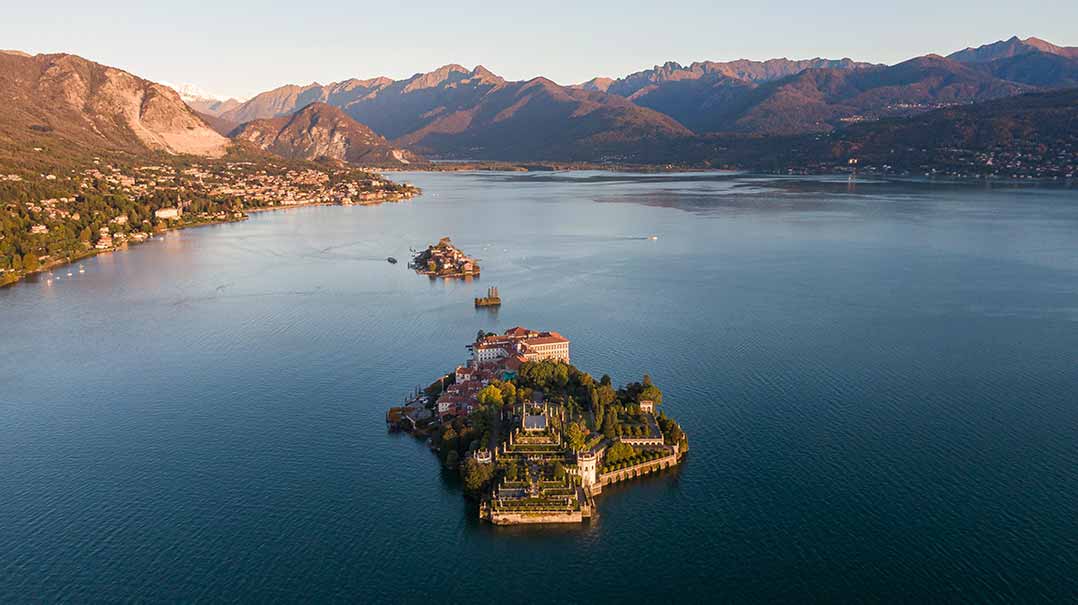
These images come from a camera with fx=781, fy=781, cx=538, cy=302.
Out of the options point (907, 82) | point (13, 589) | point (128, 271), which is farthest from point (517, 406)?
point (907, 82)

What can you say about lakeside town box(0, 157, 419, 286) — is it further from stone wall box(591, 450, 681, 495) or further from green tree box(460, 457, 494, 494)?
stone wall box(591, 450, 681, 495)

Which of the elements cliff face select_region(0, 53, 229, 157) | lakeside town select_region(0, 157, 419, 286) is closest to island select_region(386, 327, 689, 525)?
lakeside town select_region(0, 157, 419, 286)

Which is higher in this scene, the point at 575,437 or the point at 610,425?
the point at 575,437

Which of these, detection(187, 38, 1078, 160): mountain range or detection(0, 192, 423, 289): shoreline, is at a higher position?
detection(187, 38, 1078, 160): mountain range

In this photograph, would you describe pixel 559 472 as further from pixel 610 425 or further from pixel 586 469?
pixel 610 425

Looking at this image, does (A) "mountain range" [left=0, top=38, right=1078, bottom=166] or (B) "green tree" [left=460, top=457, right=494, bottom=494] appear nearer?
(B) "green tree" [left=460, top=457, right=494, bottom=494]

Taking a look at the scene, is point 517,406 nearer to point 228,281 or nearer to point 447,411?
point 447,411

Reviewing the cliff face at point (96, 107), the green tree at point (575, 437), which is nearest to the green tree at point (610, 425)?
the green tree at point (575, 437)

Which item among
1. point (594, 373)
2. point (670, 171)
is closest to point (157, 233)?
point (594, 373)
